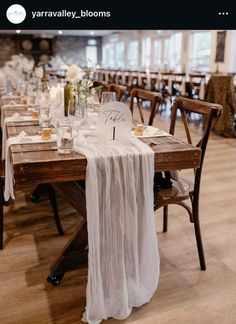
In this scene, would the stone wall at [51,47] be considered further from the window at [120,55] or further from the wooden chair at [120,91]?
the wooden chair at [120,91]

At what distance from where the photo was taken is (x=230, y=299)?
1.80 meters

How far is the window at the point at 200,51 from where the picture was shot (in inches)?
411

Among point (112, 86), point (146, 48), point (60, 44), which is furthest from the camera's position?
point (60, 44)

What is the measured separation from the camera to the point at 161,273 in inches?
79.7

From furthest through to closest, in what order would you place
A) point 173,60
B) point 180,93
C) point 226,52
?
point 173,60, point 226,52, point 180,93

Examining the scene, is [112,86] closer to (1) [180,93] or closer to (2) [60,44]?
(1) [180,93]

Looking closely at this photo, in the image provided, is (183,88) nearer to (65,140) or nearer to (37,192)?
(37,192)

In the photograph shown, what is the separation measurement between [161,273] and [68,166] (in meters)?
0.96

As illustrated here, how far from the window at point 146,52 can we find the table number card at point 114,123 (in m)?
13.0

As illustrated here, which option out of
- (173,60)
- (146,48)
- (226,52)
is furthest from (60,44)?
(226,52)

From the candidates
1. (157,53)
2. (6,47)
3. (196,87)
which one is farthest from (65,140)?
(6,47)

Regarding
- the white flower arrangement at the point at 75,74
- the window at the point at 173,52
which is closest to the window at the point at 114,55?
the window at the point at 173,52
